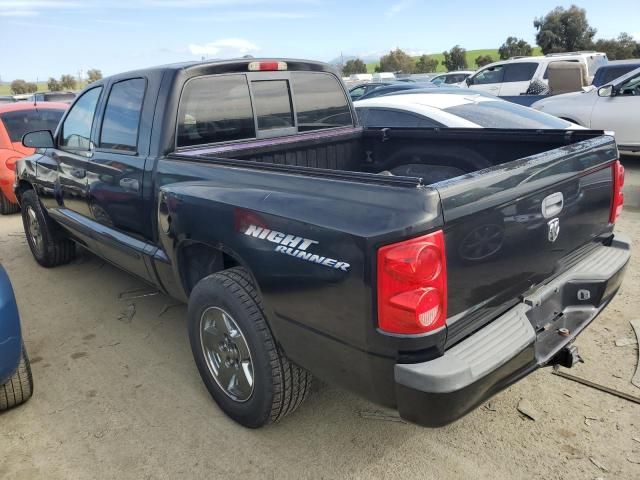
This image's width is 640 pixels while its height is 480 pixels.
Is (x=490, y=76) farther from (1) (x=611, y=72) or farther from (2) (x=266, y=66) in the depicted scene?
(2) (x=266, y=66)

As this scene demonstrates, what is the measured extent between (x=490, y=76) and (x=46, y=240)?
41.9ft

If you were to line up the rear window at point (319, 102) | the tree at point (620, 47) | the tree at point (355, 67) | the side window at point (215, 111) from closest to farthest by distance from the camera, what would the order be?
the side window at point (215, 111)
the rear window at point (319, 102)
the tree at point (620, 47)
the tree at point (355, 67)

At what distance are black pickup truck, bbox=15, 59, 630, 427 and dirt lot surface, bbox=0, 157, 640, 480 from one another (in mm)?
236

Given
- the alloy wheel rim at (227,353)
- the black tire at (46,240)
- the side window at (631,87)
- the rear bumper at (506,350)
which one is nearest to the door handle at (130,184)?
the alloy wheel rim at (227,353)

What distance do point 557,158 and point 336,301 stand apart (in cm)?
121

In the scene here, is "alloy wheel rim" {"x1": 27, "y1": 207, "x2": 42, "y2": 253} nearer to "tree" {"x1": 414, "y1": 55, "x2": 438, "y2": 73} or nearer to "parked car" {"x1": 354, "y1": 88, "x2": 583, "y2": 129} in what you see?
"parked car" {"x1": 354, "y1": 88, "x2": 583, "y2": 129}

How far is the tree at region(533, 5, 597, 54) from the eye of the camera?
40.8 metres

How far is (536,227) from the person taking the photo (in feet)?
7.33

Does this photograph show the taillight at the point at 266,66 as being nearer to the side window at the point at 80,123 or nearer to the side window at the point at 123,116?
the side window at the point at 123,116

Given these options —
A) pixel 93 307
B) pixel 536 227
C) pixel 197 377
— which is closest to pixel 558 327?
pixel 536 227

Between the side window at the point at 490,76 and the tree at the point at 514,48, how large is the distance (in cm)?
3429

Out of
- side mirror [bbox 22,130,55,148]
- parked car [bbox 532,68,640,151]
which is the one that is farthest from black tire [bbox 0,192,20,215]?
parked car [bbox 532,68,640,151]

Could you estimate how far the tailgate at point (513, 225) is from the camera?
1940 millimetres

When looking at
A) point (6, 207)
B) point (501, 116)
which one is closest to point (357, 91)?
point (501, 116)
